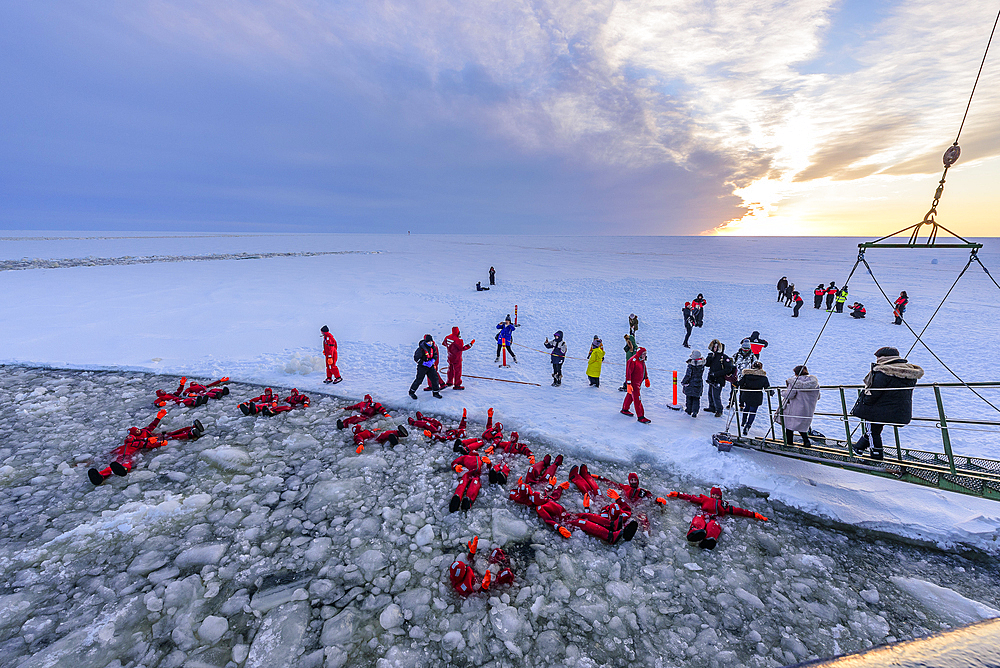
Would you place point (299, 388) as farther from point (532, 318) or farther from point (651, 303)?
point (651, 303)

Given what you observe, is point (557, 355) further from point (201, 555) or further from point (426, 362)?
point (201, 555)

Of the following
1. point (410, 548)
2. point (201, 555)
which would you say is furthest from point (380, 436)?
point (201, 555)

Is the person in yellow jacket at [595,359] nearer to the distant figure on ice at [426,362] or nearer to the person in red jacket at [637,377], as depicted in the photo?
the person in red jacket at [637,377]

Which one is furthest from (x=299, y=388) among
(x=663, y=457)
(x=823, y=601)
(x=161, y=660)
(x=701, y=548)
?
(x=823, y=601)

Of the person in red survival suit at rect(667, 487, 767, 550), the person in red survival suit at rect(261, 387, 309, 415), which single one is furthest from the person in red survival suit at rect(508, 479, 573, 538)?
the person in red survival suit at rect(261, 387, 309, 415)

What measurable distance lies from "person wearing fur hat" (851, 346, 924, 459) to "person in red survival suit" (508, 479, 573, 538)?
467 cm

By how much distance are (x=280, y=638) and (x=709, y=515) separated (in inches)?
213

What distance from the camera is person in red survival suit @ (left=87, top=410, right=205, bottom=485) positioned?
5.99 meters

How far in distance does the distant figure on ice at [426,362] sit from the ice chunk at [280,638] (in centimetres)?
542

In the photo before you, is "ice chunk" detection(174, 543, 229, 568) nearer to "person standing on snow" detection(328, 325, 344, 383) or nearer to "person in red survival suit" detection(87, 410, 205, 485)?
"person in red survival suit" detection(87, 410, 205, 485)

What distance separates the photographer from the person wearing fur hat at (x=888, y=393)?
5434 millimetres

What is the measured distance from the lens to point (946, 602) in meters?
4.21

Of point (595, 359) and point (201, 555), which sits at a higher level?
point (595, 359)

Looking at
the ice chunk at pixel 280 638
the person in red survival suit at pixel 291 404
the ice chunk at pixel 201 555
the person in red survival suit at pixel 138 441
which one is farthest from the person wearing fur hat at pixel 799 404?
the person in red survival suit at pixel 138 441
